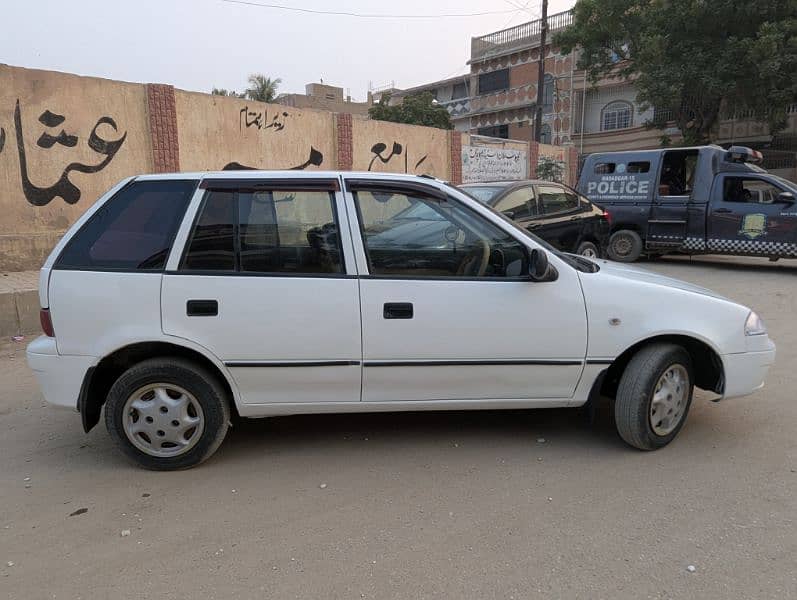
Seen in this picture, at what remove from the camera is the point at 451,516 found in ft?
9.30

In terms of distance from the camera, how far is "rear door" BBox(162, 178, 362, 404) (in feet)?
10.3

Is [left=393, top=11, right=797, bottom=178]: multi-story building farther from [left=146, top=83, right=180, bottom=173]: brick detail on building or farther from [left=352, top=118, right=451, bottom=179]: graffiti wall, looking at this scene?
[left=146, top=83, right=180, bottom=173]: brick detail on building

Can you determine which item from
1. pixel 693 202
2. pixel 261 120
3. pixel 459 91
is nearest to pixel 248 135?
pixel 261 120

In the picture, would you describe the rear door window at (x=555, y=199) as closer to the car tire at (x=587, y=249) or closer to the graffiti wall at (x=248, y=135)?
the car tire at (x=587, y=249)

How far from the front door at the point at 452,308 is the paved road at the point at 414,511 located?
1.64 ft

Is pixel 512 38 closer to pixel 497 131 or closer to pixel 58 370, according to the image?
pixel 497 131

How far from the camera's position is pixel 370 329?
10.5ft

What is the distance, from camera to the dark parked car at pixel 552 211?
8.49 metres

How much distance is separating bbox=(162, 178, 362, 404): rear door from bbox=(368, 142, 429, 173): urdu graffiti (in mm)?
11528

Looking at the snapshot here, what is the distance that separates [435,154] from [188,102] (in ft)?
24.3

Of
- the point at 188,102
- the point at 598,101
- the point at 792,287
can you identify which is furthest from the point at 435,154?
the point at 598,101

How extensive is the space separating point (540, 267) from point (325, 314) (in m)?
1.21

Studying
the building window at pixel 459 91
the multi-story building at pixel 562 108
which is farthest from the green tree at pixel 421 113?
the building window at pixel 459 91

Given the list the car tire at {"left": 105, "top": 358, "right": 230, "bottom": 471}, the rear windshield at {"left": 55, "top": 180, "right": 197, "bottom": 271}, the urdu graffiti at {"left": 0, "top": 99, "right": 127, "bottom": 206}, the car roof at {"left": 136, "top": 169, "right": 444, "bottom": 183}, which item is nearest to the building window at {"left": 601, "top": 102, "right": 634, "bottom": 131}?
the urdu graffiti at {"left": 0, "top": 99, "right": 127, "bottom": 206}
